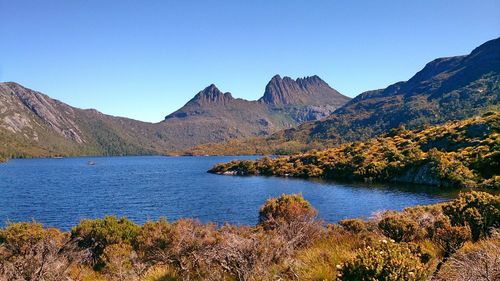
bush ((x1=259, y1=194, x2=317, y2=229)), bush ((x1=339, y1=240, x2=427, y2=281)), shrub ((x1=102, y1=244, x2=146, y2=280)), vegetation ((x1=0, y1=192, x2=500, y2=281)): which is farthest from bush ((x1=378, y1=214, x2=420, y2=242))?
bush ((x1=259, y1=194, x2=317, y2=229))

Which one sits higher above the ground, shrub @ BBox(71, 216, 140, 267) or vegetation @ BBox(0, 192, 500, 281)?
vegetation @ BBox(0, 192, 500, 281)

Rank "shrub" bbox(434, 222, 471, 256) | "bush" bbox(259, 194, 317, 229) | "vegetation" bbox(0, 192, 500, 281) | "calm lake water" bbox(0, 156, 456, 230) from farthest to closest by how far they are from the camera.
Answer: "calm lake water" bbox(0, 156, 456, 230) < "bush" bbox(259, 194, 317, 229) < "shrub" bbox(434, 222, 471, 256) < "vegetation" bbox(0, 192, 500, 281)

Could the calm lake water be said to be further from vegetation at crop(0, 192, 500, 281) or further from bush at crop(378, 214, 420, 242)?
vegetation at crop(0, 192, 500, 281)

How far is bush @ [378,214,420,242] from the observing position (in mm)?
18281

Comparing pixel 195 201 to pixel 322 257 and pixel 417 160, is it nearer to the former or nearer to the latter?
Answer: pixel 417 160

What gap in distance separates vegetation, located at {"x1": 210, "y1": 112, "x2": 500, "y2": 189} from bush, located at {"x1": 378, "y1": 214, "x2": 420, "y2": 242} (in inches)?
3121

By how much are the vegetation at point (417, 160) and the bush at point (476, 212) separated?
70687 mm

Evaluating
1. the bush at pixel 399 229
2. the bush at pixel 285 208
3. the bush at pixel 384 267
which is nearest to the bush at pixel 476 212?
the bush at pixel 399 229

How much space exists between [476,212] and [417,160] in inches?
3926

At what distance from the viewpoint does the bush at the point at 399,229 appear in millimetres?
18281

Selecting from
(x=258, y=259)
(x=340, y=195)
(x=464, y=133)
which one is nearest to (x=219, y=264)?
(x=258, y=259)

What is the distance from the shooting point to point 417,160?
115 metres

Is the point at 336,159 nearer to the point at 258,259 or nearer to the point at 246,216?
the point at 246,216

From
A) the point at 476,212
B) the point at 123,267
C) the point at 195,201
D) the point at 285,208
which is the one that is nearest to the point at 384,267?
the point at 123,267
